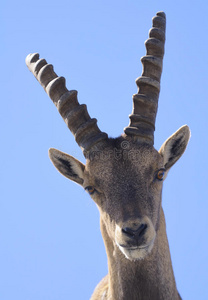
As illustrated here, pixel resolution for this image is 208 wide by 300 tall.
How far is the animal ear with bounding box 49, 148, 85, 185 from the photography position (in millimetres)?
11078

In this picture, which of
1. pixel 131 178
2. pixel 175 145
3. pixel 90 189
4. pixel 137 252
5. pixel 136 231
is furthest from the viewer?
pixel 175 145

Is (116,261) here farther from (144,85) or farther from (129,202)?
(144,85)

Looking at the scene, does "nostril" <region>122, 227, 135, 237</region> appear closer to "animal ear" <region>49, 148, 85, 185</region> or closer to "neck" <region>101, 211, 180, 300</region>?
"neck" <region>101, 211, 180, 300</region>

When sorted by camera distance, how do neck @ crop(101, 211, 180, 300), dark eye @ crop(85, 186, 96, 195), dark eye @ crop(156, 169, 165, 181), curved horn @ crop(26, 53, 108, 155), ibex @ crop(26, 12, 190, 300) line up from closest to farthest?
ibex @ crop(26, 12, 190, 300) → neck @ crop(101, 211, 180, 300) → dark eye @ crop(156, 169, 165, 181) → dark eye @ crop(85, 186, 96, 195) → curved horn @ crop(26, 53, 108, 155)

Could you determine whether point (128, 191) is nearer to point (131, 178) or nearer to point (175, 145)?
point (131, 178)

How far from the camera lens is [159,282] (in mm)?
9766

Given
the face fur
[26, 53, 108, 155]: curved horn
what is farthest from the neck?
[26, 53, 108, 155]: curved horn

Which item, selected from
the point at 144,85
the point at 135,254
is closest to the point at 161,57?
the point at 144,85

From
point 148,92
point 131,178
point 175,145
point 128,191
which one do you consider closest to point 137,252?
point 128,191

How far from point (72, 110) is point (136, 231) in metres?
3.44

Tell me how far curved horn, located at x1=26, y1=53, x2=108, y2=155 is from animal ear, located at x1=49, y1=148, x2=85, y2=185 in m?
0.32

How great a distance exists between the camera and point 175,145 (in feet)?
36.1

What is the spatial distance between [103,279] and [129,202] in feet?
11.3

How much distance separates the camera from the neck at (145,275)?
31.8ft
